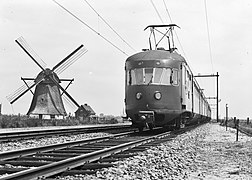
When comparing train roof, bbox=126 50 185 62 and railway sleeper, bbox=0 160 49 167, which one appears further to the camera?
train roof, bbox=126 50 185 62

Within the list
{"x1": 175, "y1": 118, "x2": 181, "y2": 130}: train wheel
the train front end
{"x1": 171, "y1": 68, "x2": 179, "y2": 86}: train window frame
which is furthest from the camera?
{"x1": 175, "y1": 118, "x2": 181, "y2": 130}: train wheel

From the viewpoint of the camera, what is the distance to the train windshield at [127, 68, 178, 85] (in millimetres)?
18531

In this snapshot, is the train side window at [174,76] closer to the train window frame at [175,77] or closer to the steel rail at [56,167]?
the train window frame at [175,77]

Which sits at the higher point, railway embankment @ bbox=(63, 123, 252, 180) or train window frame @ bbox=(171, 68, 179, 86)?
train window frame @ bbox=(171, 68, 179, 86)

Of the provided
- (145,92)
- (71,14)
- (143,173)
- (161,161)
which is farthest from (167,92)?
(143,173)

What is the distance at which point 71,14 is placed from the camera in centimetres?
1739

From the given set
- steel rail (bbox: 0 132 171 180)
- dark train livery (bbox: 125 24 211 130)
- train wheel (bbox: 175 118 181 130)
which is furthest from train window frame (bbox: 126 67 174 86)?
steel rail (bbox: 0 132 171 180)

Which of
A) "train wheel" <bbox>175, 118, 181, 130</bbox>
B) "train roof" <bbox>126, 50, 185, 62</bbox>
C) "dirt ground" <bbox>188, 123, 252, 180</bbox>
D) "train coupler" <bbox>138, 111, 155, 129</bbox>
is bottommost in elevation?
"dirt ground" <bbox>188, 123, 252, 180</bbox>

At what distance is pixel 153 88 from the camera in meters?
18.4

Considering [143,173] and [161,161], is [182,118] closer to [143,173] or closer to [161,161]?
[161,161]

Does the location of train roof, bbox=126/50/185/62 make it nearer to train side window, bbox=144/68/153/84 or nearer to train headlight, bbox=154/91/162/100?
train side window, bbox=144/68/153/84

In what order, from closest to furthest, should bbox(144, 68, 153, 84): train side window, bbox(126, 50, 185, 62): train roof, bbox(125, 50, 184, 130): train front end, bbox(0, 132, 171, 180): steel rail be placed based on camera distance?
bbox(0, 132, 171, 180): steel rail < bbox(125, 50, 184, 130): train front end < bbox(144, 68, 153, 84): train side window < bbox(126, 50, 185, 62): train roof

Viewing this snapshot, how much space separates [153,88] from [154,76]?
0.57 m

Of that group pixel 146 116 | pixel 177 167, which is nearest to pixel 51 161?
pixel 177 167
